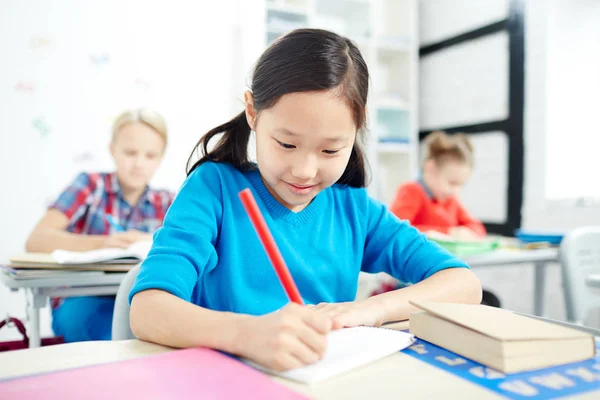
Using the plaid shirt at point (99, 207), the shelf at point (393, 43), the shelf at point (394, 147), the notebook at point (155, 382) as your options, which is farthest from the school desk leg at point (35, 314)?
the shelf at point (393, 43)

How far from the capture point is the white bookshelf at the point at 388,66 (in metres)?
3.60

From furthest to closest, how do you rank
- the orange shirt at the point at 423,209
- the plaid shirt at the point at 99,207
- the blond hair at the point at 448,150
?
the orange shirt at the point at 423,209 → the blond hair at the point at 448,150 → the plaid shirt at the point at 99,207

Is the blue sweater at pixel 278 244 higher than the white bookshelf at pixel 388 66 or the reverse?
the reverse

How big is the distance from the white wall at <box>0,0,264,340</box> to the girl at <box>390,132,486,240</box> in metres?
1.43

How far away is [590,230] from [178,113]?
237 cm

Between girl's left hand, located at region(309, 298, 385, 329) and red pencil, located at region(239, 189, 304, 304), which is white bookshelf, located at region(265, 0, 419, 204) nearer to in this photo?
girl's left hand, located at region(309, 298, 385, 329)

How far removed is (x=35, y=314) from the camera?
4.21 ft

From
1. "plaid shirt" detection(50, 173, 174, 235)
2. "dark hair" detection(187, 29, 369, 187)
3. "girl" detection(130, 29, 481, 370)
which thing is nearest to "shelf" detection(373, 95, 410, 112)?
"plaid shirt" detection(50, 173, 174, 235)

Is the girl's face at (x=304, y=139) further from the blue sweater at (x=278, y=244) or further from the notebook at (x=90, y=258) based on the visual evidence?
the notebook at (x=90, y=258)

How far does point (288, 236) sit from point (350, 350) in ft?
1.17

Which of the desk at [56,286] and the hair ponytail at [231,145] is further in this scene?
the desk at [56,286]

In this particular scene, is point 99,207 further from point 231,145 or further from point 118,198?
point 231,145

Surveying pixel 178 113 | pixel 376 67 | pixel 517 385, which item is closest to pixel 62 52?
pixel 178 113

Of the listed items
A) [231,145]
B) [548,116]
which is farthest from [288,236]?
[548,116]
